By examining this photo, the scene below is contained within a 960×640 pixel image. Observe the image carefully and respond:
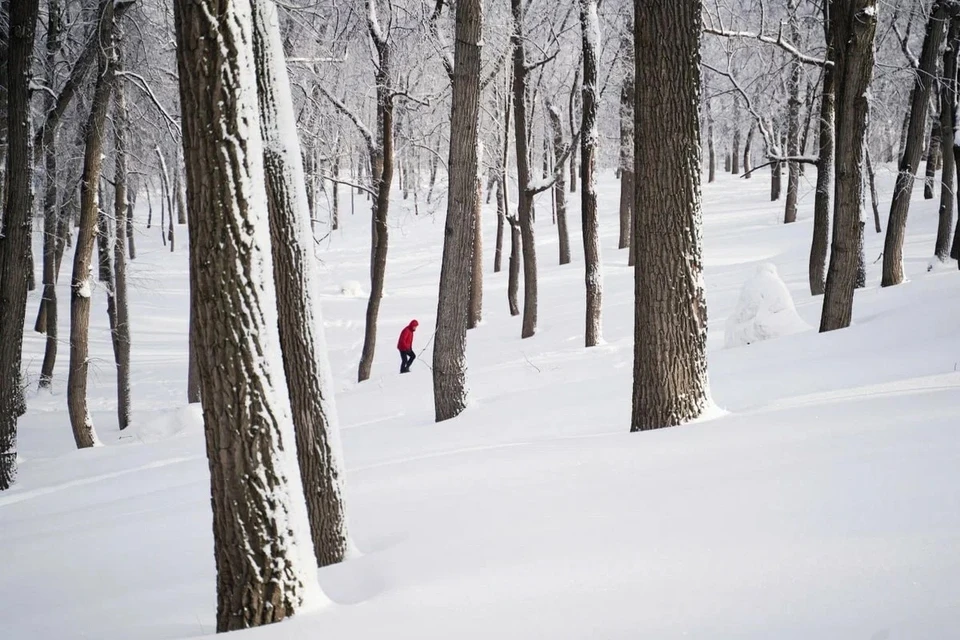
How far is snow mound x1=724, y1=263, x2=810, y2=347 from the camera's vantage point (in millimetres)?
10828

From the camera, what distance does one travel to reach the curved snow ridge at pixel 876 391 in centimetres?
529

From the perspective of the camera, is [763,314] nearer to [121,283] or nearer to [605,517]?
[605,517]

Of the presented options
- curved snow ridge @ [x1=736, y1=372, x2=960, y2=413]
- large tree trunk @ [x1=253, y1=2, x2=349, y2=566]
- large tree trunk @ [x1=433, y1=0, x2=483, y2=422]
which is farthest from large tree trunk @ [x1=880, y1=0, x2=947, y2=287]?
large tree trunk @ [x1=253, y1=2, x2=349, y2=566]

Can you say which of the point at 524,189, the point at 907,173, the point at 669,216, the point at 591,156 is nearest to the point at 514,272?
the point at 524,189

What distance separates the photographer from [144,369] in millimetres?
19391

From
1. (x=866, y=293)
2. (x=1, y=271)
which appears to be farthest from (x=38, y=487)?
(x=866, y=293)

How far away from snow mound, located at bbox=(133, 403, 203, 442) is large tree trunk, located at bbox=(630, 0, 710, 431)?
32.9ft

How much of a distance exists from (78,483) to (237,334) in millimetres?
7270

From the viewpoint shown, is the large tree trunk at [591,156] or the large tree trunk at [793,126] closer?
the large tree trunk at [591,156]

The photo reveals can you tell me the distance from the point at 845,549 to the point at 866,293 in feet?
36.0

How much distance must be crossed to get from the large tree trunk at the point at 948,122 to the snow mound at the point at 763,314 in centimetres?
520

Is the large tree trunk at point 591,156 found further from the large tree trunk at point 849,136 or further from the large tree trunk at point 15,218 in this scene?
the large tree trunk at point 15,218

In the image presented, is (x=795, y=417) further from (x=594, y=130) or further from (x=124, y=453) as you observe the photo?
(x=124, y=453)

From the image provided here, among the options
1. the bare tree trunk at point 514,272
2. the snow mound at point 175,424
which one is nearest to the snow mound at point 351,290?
the bare tree trunk at point 514,272
